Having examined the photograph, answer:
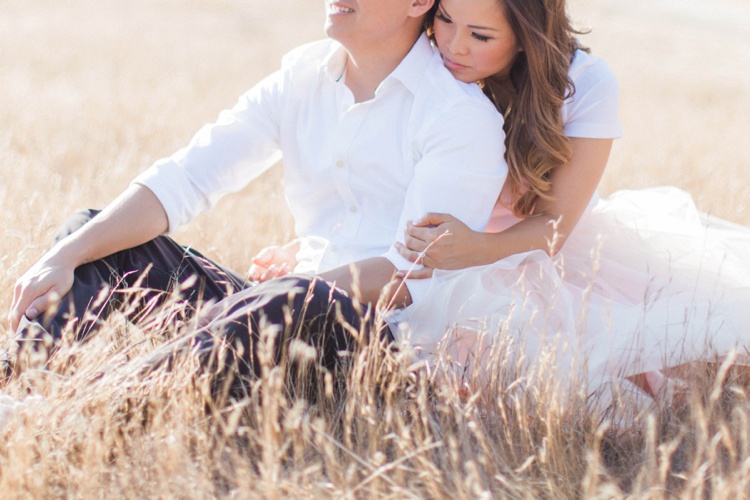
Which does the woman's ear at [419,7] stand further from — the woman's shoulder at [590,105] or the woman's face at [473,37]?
the woman's shoulder at [590,105]

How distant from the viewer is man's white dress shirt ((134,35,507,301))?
2.93m

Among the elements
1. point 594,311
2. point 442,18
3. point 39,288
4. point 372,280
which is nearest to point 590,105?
point 442,18

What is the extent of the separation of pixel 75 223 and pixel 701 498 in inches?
87.7

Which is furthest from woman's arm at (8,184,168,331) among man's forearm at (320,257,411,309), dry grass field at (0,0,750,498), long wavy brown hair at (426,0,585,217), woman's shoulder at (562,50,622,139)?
woman's shoulder at (562,50,622,139)

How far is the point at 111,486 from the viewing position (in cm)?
212

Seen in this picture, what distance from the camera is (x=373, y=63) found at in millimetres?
3258

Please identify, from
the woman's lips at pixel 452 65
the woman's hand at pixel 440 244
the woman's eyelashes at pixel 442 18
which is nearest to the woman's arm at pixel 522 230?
the woman's hand at pixel 440 244

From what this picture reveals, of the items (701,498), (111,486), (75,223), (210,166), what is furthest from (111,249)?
(701,498)

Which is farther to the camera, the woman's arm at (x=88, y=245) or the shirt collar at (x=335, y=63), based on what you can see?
the shirt collar at (x=335, y=63)

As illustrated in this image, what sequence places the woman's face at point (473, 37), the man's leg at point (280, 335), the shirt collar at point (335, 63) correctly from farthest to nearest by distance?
the shirt collar at point (335, 63) → the woman's face at point (473, 37) → the man's leg at point (280, 335)

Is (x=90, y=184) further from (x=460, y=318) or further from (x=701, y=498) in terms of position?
(x=701, y=498)

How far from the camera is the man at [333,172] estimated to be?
2898 mm

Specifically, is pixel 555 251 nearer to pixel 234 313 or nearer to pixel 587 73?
pixel 587 73

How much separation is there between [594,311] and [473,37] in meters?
1.04
